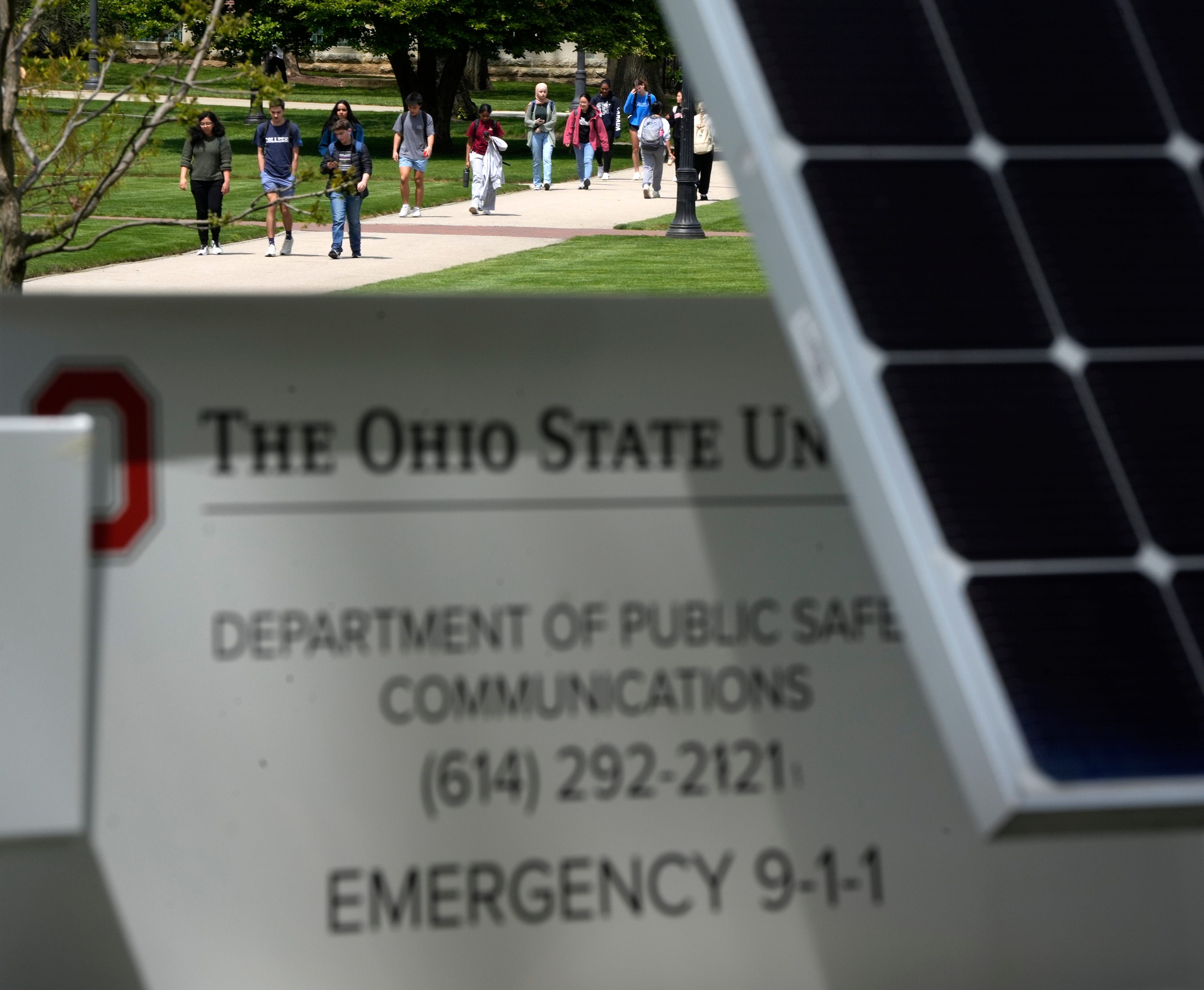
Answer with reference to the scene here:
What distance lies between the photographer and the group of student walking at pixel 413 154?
20.9 meters

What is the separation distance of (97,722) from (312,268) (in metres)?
17.1

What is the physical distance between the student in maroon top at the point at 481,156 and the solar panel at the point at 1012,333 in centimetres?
2425

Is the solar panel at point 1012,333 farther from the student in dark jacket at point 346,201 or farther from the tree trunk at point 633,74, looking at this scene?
the tree trunk at point 633,74

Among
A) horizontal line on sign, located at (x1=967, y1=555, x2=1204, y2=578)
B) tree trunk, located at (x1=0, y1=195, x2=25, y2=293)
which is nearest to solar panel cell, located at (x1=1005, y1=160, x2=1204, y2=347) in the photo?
horizontal line on sign, located at (x1=967, y1=555, x2=1204, y2=578)

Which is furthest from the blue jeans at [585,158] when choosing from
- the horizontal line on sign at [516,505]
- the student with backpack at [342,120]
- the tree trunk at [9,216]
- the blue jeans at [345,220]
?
the horizontal line on sign at [516,505]

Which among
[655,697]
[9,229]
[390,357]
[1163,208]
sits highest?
[9,229]

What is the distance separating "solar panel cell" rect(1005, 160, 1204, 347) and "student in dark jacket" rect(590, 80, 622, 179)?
115ft

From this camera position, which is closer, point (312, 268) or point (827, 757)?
point (827, 757)

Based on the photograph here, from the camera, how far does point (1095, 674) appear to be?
2.55m

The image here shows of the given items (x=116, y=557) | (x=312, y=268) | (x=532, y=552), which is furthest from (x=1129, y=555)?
(x=312, y=268)

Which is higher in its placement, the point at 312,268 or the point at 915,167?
the point at 312,268

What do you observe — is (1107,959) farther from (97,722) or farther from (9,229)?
(9,229)

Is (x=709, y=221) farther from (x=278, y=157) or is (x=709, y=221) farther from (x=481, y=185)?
(x=278, y=157)

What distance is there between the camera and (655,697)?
3.74m
